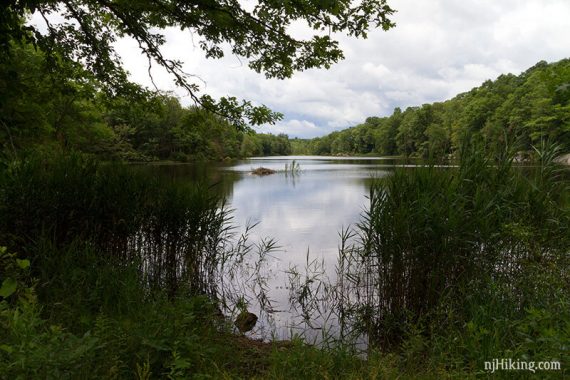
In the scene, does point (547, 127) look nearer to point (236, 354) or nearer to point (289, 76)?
point (289, 76)

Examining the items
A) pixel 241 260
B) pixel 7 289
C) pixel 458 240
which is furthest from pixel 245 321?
pixel 7 289

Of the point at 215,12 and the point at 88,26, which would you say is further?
the point at 88,26

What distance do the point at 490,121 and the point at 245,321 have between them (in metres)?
70.8

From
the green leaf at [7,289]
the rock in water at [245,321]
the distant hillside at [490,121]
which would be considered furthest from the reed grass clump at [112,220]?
the distant hillside at [490,121]

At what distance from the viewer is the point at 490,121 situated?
64938 millimetres

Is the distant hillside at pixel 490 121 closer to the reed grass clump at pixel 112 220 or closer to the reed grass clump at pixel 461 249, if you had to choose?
the reed grass clump at pixel 461 249

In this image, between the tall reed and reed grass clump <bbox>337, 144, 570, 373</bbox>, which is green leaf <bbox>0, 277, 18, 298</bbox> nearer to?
reed grass clump <bbox>337, 144, 570, 373</bbox>

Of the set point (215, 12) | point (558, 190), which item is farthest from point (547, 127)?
point (215, 12)

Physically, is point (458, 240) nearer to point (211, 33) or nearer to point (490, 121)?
point (211, 33)

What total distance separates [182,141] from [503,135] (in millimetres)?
69501

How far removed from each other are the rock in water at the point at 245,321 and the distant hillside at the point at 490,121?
13.0 ft

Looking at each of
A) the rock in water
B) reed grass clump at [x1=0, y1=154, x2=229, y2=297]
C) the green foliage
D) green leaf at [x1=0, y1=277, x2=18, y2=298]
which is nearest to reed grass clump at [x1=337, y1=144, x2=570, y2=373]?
the rock in water

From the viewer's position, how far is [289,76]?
24.6 feet

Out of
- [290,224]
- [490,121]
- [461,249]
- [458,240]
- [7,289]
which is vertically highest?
[490,121]
